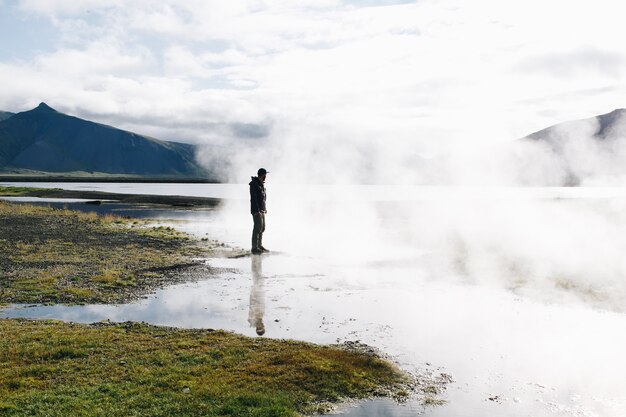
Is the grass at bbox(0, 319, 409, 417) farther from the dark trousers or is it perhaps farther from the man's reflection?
the dark trousers

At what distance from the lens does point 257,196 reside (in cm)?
2689

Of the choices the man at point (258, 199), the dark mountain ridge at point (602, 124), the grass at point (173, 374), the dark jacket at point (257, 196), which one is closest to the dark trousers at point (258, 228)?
the man at point (258, 199)

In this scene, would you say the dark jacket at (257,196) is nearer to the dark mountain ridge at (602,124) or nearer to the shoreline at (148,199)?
the dark mountain ridge at (602,124)

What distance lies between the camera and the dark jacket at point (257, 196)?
26.6 metres

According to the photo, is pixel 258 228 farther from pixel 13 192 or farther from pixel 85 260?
pixel 13 192

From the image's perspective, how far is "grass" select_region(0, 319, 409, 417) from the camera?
9.22 m

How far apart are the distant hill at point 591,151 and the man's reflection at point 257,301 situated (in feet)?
90.0

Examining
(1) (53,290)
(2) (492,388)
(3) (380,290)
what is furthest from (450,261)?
(1) (53,290)

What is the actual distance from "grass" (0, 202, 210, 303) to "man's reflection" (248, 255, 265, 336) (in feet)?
11.5

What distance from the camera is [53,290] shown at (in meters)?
18.4

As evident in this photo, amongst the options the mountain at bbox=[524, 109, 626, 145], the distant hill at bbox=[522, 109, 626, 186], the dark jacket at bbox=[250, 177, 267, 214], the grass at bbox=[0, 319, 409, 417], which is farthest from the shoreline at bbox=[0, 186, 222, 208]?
the grass at bbox=[0, 319, 409, 417]

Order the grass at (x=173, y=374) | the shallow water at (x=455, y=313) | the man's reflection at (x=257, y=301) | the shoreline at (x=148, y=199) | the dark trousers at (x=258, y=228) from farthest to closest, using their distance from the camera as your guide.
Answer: the shoreline at (x=148, y=199)
the dark trousers at (x=258, y=228)
the man's reflection at (x=257, y=301)
the shallow water at (x=455, y=313)
the grass at (x=173, y=374)

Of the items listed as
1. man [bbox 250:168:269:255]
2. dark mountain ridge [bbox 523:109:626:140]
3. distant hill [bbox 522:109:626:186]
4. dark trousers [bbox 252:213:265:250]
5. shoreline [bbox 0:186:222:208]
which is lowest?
shoreline [bbox 0:186:222:208]

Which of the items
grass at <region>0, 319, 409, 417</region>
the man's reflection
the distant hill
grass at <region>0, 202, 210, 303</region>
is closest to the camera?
grass at <region>0, 319, 409, 417</region>
